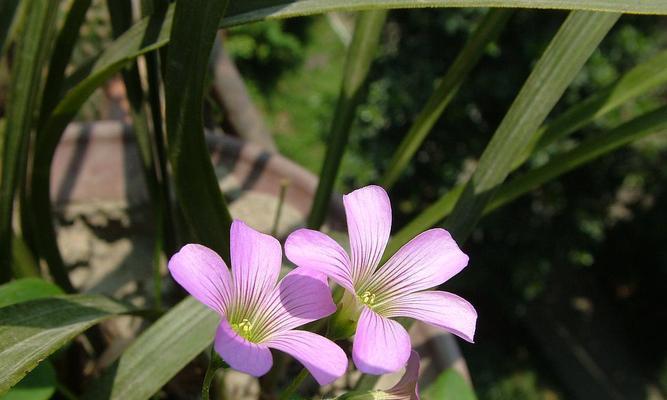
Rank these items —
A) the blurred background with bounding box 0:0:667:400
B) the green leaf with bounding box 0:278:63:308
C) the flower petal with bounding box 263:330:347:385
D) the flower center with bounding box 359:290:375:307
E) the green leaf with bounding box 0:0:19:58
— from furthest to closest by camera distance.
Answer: the blurred background with bounding box 0:0:667:400 < the green leaf with bounding box 0:0:19:58 < the green leaf with bounding box 0:278:63:308 < the flower center with bounding box 359:290:375:307 < the flower petal with bounding box 263:330:347:385

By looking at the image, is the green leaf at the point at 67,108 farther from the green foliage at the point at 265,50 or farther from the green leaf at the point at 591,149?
the green foliage at the point at 265,50

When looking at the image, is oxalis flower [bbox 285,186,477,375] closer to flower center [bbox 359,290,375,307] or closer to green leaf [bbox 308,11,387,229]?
flower center [bbox 359,290,375,307]

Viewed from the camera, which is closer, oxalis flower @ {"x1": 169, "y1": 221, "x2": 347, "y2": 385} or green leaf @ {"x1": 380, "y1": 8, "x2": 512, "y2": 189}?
oxalis flower @ {"x1": 169, "y1": 221, "x2": 347, "y2": 385}

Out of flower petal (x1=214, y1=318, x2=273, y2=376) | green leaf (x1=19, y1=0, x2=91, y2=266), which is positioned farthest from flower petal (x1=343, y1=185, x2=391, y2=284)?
green leaf (x1=19, y1=0, x2=91, y2=266)

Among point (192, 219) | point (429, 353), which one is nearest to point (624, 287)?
point (429, 353)

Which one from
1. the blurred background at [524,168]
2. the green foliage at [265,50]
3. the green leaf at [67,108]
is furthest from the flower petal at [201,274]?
the green foliage at [265,50]

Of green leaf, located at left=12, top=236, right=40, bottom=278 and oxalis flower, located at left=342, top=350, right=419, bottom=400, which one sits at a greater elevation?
oxalis flower, located at left=342, top=350, right=419, bottom=400
